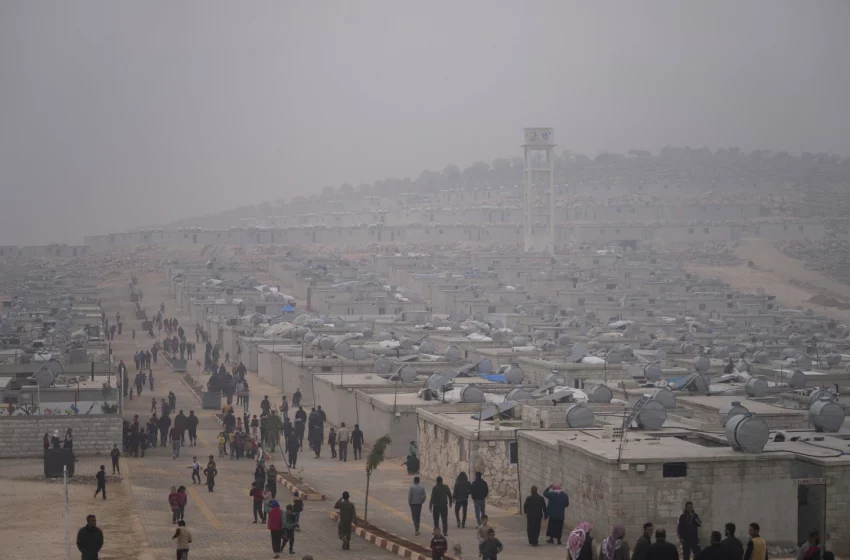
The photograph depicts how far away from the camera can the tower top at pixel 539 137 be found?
11444cm

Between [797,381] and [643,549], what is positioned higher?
[643,549]

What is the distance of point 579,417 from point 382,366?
12379 mm

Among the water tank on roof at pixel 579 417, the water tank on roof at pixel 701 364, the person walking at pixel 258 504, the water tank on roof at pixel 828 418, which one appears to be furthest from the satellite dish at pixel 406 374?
the water tank on roof at pixel 828 418

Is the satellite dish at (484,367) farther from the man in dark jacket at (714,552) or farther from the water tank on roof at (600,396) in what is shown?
the man in dark jacket at (714,552)

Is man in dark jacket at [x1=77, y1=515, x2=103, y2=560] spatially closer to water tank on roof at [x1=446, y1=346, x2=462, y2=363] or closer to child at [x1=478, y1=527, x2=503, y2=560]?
child at [x1=478, y1=527, x2=503, y2=560]

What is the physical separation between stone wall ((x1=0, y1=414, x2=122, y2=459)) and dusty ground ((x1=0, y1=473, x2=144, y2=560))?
2751 mm

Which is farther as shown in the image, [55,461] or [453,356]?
[453,356]

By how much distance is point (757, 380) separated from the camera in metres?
26.2

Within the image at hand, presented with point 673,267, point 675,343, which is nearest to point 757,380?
point 675,343

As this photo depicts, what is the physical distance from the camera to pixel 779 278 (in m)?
99.5

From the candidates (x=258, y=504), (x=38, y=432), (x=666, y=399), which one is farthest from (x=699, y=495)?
(x=38, y=432)

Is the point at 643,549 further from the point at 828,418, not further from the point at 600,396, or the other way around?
the point at 600,396

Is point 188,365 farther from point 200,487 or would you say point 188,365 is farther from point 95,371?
point 200,487

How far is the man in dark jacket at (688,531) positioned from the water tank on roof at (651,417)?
156 inches
